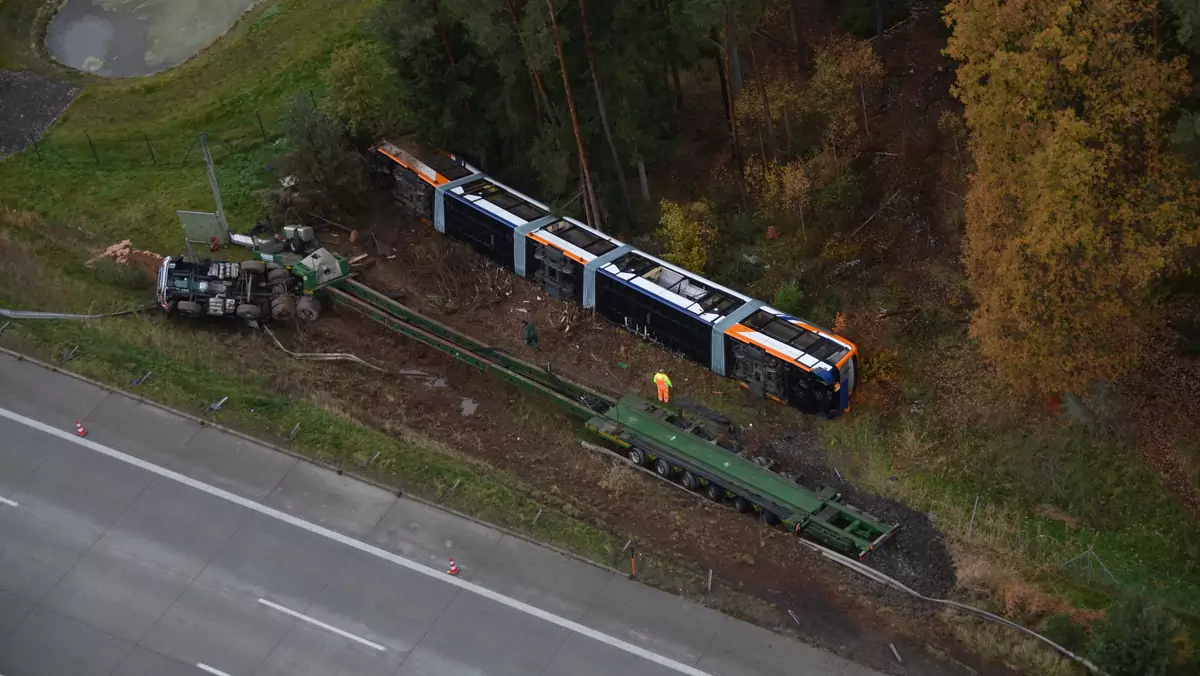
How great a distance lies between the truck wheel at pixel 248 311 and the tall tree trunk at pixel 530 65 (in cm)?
1121

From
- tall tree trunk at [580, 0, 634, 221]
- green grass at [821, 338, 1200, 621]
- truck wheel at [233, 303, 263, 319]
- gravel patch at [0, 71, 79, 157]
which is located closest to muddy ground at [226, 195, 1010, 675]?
green grass at [821, 338, 1200, 621]

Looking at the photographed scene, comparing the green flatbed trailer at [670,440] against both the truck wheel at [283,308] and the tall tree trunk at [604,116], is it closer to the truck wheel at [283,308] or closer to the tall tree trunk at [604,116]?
the truck wheel at [283,308]

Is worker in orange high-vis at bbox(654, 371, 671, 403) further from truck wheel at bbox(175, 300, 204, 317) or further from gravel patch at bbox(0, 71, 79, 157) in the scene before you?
gravel patch at bbox(0, 71, 79, 157)

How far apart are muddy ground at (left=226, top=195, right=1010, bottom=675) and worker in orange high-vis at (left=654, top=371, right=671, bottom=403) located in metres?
0.62

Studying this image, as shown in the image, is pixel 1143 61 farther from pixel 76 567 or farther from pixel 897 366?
pixel 76 567

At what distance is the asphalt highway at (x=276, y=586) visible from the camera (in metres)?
26.6

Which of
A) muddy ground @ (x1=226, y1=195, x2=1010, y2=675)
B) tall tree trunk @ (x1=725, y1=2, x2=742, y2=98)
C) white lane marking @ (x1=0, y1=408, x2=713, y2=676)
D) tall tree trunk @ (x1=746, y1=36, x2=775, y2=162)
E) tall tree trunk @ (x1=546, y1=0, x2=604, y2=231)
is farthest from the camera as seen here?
tall tree trunk @ (x1=746, y1=36, x2=775, y2=162)

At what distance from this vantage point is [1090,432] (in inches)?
1207

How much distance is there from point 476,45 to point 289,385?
13.2 meters

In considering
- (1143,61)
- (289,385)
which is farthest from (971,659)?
(289,385)

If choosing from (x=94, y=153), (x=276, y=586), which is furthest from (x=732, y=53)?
(x=94, y=153)

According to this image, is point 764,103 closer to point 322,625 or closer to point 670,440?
point 670,440

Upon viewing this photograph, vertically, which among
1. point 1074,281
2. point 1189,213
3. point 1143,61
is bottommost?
point 1074,281

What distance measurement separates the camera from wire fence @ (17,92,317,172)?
45188mm
